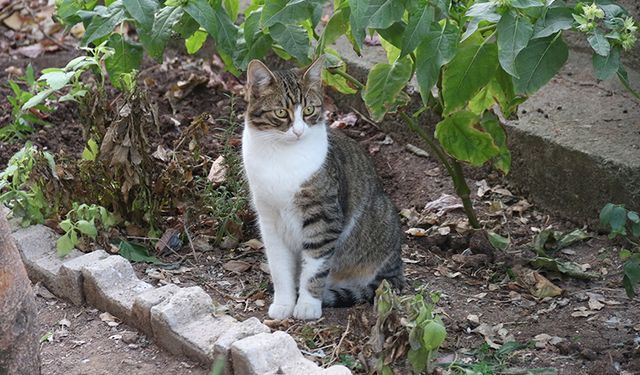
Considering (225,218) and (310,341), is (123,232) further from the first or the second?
(310,341)

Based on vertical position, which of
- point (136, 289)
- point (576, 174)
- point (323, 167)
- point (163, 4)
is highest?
point (163, 4)

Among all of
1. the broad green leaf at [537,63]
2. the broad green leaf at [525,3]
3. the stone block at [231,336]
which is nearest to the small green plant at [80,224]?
the stone block at [231,336]

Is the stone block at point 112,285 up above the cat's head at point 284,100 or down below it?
below

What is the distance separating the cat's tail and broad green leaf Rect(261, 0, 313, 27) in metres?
1.21

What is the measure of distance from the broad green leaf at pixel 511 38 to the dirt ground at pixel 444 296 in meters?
1.11

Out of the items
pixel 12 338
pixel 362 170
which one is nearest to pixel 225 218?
pixel 362 170

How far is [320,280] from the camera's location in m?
4.21

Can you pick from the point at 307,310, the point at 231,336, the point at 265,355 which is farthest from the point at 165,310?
the point at 307,310

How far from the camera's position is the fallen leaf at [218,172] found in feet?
16.6

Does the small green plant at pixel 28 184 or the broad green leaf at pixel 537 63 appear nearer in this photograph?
the broad green leaf at pixel 537 63

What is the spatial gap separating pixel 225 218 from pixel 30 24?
12.0ft

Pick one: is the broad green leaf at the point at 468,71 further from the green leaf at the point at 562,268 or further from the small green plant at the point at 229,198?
the small green plant at the point at 229,198

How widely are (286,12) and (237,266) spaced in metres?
1.29

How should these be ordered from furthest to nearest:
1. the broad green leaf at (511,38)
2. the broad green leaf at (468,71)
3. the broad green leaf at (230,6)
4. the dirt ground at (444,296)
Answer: the broad green leaf at (230,6) → the broad green leaf at (468,71) → the dirt ground at (444,296) → the broad green leaf at (511,38)
